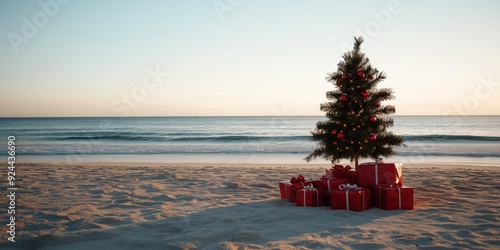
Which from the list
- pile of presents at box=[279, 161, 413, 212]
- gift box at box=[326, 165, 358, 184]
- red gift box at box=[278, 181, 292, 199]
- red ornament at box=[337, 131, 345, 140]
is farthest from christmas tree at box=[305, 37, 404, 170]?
red gift box at box=[278, 181, 292, 199]

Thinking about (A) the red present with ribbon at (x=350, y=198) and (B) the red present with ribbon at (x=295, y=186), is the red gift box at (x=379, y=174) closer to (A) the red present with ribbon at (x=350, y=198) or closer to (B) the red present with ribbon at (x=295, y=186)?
(A) the red present with ribbon at (x=350, y=198)

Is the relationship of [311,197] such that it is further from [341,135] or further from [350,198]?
[341,135]

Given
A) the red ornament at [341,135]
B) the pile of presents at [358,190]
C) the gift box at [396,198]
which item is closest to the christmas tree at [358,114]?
the red ornament at [341,135]

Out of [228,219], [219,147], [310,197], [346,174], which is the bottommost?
[219,147]

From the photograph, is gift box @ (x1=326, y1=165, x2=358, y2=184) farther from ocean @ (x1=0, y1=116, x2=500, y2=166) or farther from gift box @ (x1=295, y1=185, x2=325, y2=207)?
ocean @ (x1=0, y1=116, x2=500, y2=166)

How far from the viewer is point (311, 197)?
5.24m

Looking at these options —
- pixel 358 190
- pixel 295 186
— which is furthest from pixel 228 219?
pixel 358 190

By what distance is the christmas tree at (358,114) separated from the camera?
569 cm

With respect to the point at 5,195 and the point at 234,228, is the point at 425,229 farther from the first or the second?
the point at 5,195

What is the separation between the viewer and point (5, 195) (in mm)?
6035

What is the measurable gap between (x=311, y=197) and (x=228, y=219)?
4.86 ft

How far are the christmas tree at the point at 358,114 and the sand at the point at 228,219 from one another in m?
1.11

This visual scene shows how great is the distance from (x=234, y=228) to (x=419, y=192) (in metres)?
4.08

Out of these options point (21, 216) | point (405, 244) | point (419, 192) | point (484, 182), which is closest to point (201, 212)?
point (21, 216)
